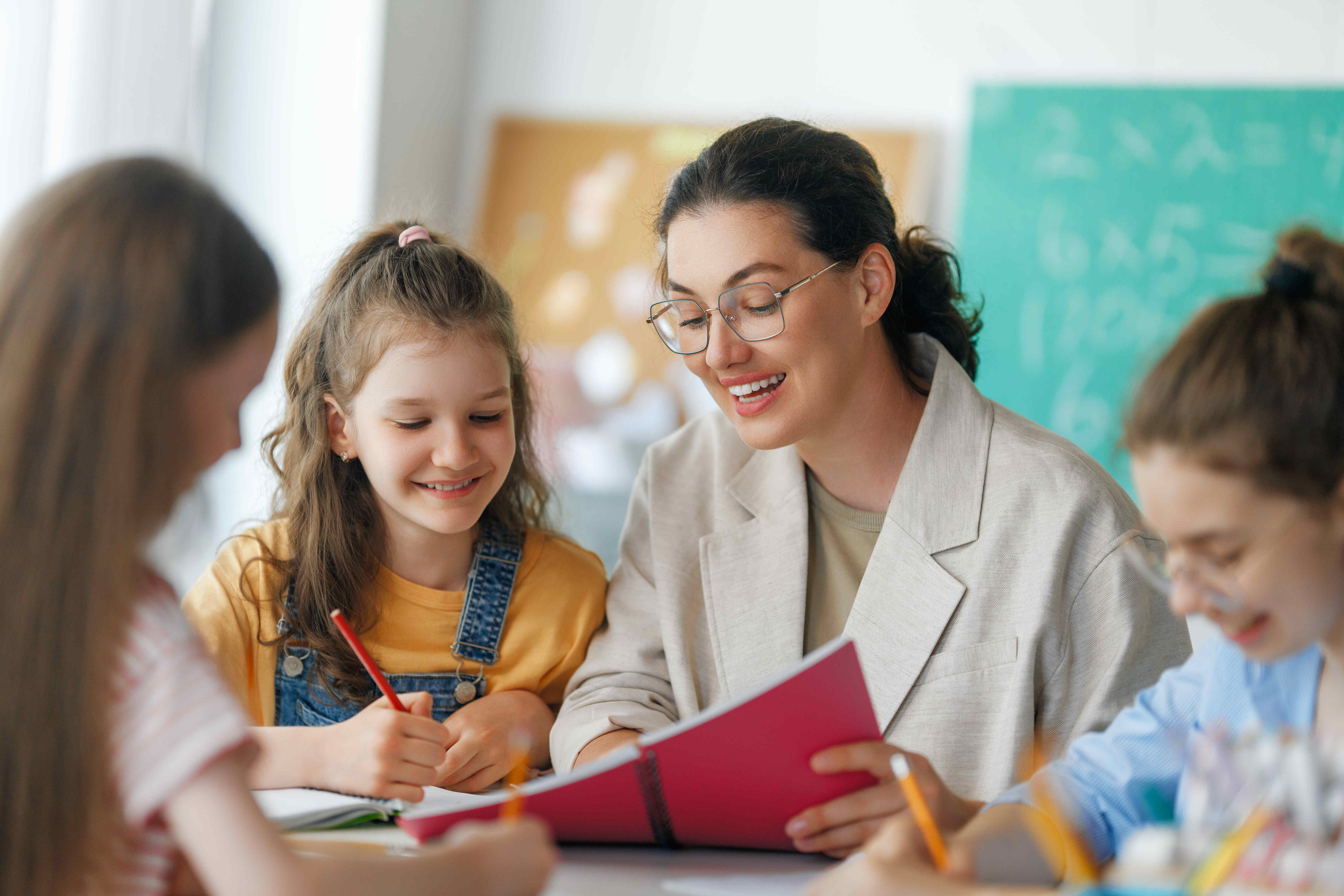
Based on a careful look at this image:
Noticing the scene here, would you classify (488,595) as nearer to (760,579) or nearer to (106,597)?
(760,579)

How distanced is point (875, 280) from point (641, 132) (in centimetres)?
228

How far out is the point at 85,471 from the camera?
0.73m

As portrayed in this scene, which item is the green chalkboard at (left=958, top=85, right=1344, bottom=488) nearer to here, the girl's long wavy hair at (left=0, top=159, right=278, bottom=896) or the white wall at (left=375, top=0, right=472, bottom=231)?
the white wall at (left=375, top=0, right=472, bottom=231)

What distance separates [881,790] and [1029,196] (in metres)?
2.47

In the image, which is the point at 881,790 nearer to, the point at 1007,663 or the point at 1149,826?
the point at 1149,826

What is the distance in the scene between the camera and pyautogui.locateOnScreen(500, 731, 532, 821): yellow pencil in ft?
3.09

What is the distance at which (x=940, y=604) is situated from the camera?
1.33 metres

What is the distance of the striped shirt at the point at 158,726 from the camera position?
72 centimetres

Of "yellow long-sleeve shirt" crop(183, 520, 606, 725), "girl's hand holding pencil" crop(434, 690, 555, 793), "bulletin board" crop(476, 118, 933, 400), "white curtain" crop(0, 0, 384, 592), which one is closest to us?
"girl's hand holding pencil" crop(434, 690, 555, 793)

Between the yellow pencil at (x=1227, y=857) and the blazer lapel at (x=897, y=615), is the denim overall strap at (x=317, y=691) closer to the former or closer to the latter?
the blazer lapel at (x=897, y=615)

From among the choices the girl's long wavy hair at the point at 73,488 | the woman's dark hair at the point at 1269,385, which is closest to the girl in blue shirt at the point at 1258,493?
the woman's dark hair at the point at 1269,385

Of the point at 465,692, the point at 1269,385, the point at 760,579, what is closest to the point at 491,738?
the point at 465,692

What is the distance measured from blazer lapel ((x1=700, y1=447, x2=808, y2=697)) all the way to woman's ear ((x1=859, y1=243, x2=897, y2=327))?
217mm

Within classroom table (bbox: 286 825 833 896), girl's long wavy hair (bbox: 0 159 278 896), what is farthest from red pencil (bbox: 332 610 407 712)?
girl's long wavy hair (bbox: 0 159 278 896)
